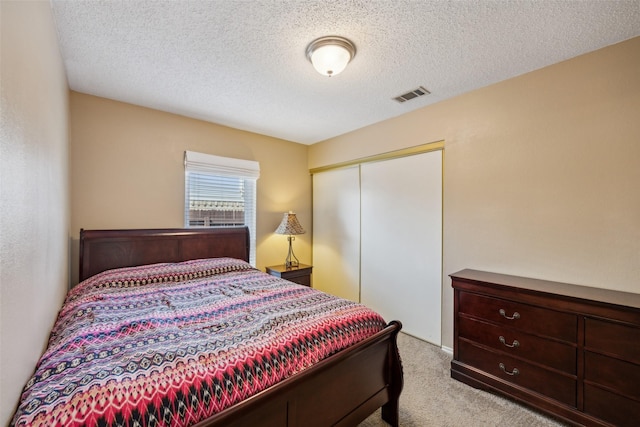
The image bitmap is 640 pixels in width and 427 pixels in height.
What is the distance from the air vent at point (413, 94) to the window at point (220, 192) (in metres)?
1.94

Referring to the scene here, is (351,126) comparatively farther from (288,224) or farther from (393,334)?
(393,334)

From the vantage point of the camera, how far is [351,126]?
3.42m

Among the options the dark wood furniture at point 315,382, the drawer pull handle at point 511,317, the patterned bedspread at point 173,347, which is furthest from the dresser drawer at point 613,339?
the patterned bedspread at point 173,347

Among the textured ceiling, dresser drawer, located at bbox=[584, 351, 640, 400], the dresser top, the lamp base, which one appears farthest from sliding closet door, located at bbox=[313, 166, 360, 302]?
dresser drawer, located at bbox=[584, 351, 640, 400]

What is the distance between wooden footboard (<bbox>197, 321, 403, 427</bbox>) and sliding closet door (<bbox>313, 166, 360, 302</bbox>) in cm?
188

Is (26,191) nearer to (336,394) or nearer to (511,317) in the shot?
(336,394)

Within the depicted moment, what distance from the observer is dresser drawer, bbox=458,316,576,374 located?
170 cm

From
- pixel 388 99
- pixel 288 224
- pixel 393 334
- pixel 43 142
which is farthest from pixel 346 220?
pixel 43 142

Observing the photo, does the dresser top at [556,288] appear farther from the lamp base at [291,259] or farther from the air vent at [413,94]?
the lamp base at [291,259]

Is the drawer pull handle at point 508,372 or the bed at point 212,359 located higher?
the bed at point 212,359

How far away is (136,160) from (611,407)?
4104 mm

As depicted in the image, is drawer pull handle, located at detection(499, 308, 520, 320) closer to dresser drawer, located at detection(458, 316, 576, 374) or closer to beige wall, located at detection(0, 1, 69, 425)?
dresser drawer, located at detection(458, 316, 576, 374)

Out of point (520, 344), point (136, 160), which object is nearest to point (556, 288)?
point (520, 344)

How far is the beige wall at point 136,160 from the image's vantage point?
2463mm
